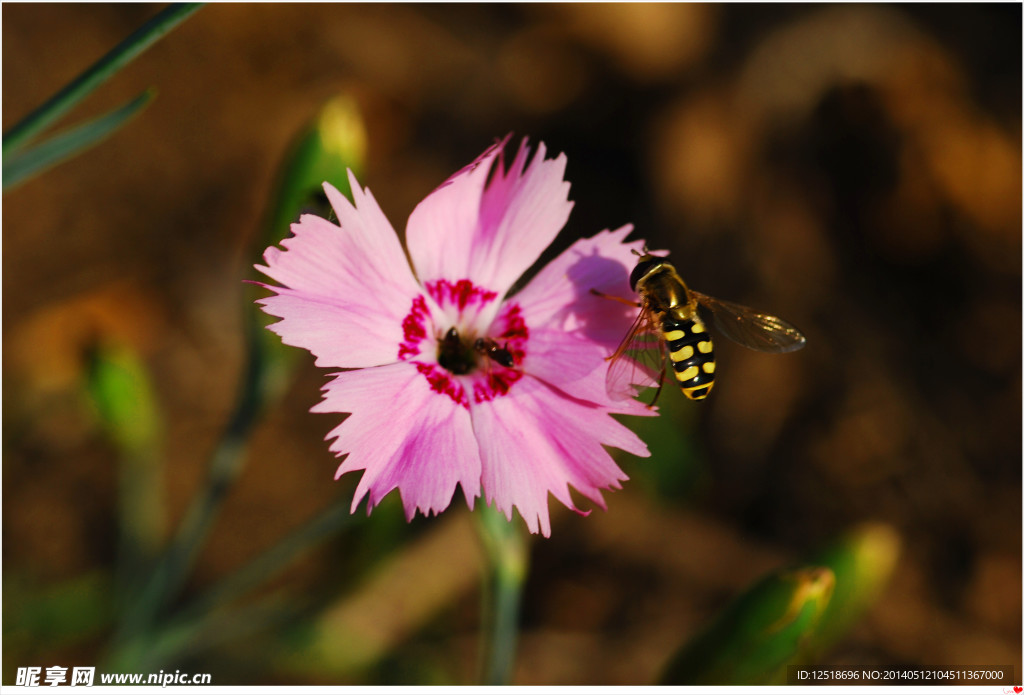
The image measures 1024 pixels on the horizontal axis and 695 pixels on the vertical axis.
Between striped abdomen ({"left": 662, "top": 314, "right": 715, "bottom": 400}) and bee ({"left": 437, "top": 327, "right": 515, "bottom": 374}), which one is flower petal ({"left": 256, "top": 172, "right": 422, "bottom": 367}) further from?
striped abdomen ({"left": 662, "top": 314, "right": 715, "bottom": 400})

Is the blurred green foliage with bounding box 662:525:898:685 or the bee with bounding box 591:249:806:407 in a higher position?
the bee with bounding box 591:249:806:407

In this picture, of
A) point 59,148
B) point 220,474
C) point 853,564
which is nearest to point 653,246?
point 853,564

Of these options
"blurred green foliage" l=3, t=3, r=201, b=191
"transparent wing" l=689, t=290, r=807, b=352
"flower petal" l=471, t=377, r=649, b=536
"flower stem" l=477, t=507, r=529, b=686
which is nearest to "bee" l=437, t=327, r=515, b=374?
"flower petal" l=471, t=377, r=649, b=536

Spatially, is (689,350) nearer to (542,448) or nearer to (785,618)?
(542,448)

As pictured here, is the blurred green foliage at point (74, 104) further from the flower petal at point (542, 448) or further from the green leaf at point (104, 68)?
the flower petal at point (542, 448)

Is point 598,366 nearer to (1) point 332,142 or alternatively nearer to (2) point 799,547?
(1) point 332,142

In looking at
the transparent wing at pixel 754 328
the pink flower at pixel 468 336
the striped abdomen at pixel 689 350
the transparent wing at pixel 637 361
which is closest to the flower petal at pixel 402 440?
the pink flower at pixel 468 336

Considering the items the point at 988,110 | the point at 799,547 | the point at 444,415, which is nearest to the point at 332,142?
the point at 444,415
